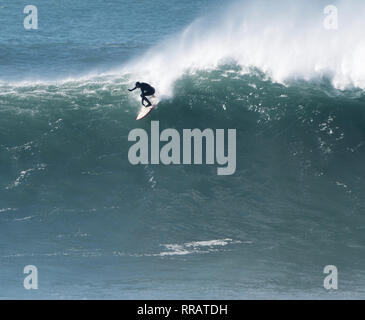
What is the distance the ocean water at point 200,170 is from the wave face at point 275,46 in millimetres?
92

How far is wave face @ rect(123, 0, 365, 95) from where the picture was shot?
4047cm

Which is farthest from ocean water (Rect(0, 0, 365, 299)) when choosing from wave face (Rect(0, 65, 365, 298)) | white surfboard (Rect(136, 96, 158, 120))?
white surfboard (Rect(136, 96, 158, 120))

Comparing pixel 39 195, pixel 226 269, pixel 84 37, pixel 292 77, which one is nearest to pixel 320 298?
pixel 226 269

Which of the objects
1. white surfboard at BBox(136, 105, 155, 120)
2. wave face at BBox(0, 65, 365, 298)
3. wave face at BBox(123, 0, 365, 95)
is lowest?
wave face at BBox(0, 65, 365, 298)

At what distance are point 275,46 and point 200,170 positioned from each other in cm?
965

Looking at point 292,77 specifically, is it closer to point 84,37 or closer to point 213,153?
point 213,153

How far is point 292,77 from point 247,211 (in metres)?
9.20

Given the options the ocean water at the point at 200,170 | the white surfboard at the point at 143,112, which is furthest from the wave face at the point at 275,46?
the white surfboard at the point at 143,112

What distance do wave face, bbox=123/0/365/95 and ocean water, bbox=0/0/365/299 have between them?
0.09 metres

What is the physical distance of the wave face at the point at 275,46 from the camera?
40469 mm

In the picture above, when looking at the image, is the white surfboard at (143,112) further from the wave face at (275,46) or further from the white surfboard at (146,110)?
the wave face at (275,46)

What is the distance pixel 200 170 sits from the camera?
35344 millimetres

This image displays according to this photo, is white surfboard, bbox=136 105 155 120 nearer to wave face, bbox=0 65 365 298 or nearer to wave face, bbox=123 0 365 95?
wave face, bbox=0 65 365 298

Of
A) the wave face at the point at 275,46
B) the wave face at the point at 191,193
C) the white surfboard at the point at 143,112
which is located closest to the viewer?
the wave face at the point at 191,193
